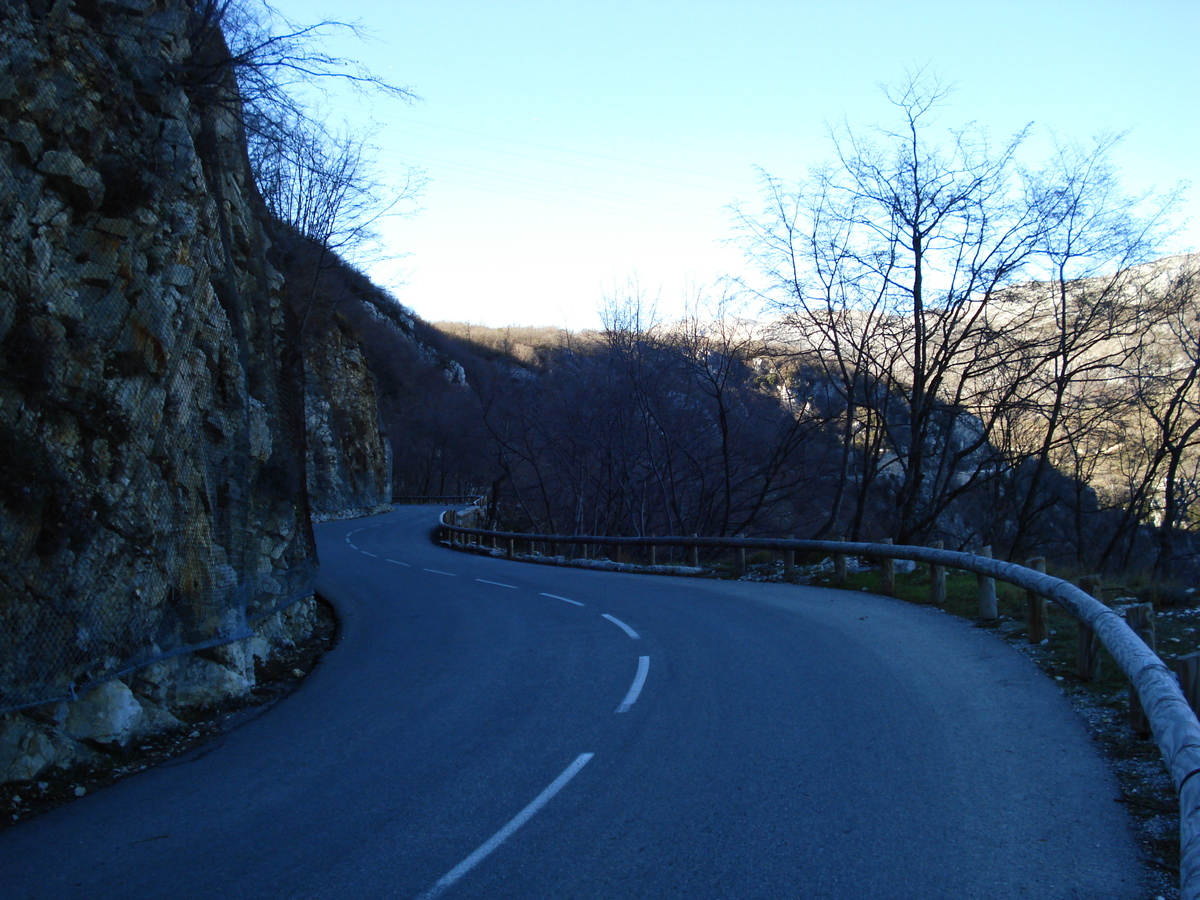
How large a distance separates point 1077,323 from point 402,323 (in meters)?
81.5

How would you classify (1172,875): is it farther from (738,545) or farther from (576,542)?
(576,542)

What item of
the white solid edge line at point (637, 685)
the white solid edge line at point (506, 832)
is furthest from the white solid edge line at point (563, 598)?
the white solid edge line at point (506, 832)

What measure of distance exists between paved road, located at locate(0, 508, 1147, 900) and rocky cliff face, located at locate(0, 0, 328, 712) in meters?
1.34

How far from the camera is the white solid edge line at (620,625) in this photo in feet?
37.2

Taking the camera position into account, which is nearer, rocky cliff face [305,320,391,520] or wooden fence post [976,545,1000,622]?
wooden fence post [976,545,1000,622]

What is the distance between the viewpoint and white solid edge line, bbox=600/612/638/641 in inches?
446

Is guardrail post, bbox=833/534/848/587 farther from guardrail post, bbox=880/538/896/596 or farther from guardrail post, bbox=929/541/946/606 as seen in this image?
guardrail post, bbox=929/541/946/606

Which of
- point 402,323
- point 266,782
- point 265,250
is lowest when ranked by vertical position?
point 266,782

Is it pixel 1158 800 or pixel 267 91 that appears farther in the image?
pixel 267 91

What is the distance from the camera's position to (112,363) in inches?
310

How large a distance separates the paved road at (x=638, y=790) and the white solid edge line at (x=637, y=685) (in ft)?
0.10

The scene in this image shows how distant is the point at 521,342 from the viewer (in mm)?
131250

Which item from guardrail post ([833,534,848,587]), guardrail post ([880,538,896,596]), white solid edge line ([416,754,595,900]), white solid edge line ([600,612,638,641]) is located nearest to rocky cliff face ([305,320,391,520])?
guardrail post ([833,534,848,587])

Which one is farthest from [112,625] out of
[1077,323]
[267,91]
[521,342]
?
[521,342]
